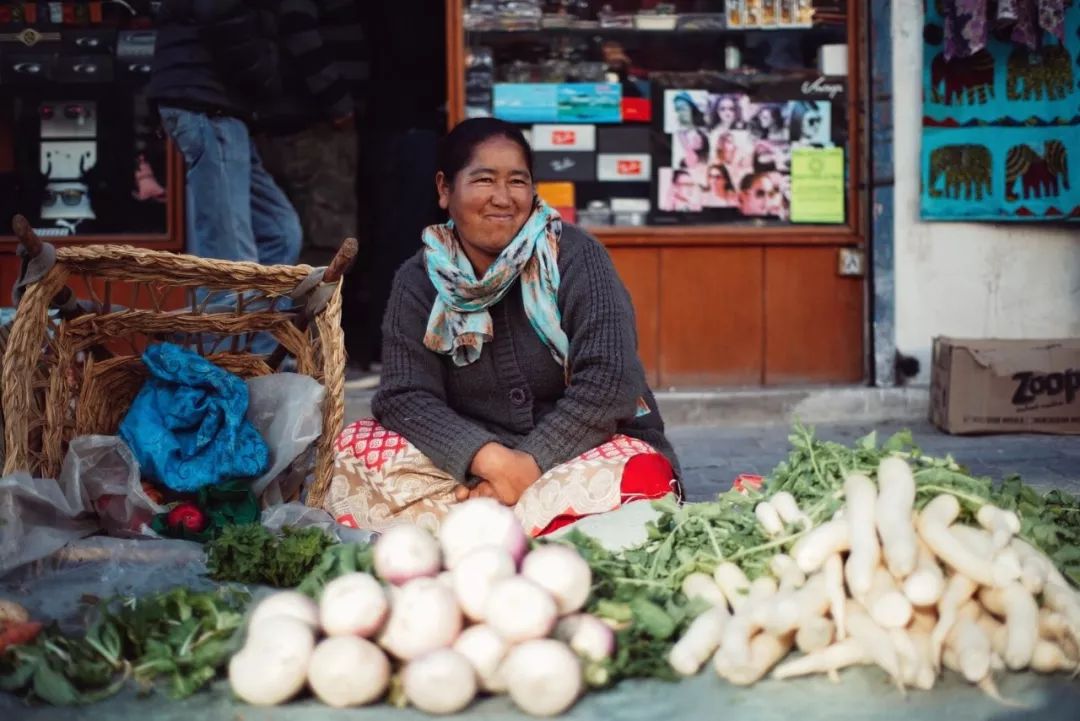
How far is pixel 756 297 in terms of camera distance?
6.80m

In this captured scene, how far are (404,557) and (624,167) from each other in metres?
4.58

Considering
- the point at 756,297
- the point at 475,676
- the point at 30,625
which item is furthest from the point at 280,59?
the point at 475,676

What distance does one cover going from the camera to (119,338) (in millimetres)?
3975

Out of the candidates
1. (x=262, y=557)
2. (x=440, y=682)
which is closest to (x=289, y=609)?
(x=440, y=682)

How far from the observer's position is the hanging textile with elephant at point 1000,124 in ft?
21.6

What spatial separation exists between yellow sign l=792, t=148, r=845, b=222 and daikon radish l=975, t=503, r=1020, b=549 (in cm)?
433

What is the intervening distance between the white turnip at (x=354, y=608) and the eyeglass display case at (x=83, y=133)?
4.74m

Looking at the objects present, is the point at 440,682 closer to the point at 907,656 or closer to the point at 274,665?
the point at 274,665

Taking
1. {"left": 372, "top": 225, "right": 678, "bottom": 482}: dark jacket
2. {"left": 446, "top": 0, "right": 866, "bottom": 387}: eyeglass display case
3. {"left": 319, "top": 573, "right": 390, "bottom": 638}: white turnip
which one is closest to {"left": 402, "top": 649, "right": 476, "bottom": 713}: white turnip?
{"left": 319, "top": 573, "right": 390, "bottom": 638}: white turnip

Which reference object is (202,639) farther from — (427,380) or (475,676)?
(427,380)

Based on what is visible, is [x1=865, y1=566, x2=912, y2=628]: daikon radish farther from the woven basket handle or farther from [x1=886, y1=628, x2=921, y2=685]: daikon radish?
the woven basket handle

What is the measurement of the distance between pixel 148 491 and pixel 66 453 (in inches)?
10.1

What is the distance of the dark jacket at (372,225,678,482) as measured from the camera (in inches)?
146

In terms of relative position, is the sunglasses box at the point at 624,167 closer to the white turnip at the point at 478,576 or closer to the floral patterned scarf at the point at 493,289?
the floral patterned scarf at the point at 493,289
